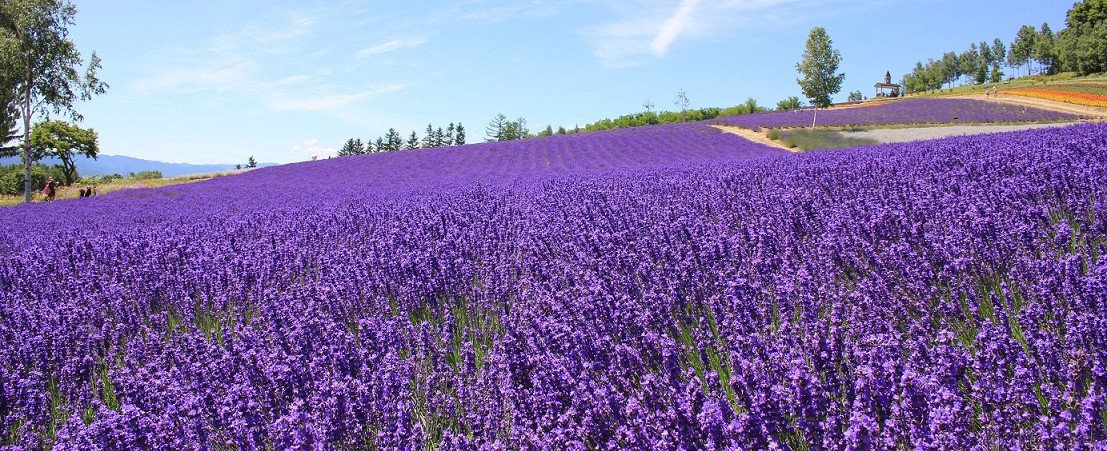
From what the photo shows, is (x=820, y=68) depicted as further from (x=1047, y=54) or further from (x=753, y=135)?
(x=1047, y=54)

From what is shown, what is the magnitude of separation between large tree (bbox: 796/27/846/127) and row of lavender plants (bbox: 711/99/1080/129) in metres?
1.51

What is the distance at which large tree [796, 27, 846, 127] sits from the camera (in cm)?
3222

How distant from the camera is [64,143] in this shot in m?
44.7

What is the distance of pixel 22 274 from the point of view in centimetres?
552

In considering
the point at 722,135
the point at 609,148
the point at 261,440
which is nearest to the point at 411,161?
the point at 609,148

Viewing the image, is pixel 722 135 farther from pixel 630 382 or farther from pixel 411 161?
pixel 630 382

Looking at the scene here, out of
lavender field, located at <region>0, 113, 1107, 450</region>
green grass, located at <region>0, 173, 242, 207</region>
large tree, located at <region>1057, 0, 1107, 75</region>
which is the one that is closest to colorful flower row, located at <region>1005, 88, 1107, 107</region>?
large tree, located at <region>1057, 0, 1107, 75</region>

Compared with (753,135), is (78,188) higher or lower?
higher

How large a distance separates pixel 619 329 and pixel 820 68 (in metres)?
33.4

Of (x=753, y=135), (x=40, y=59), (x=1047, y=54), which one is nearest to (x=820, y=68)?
(x=753, y=135)

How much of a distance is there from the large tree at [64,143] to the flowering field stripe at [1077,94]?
191ft

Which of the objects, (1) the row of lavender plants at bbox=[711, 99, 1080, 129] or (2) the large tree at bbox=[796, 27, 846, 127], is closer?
(1) the row of lavender plants at bbox=[711, 99, 1080, 129]

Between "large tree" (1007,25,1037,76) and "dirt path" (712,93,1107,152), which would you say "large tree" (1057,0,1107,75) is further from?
"dirt path" (712,93,1107,152)

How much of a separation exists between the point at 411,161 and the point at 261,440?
2569 cm
